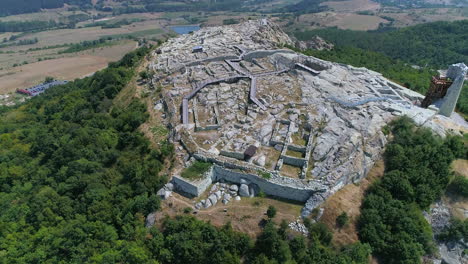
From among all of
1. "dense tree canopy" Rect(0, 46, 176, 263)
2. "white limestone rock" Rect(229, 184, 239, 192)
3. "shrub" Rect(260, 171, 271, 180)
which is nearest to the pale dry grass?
"dense tree canopy" Rect(0, 46, 176, 263)

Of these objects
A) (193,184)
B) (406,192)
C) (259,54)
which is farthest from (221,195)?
(259,54)

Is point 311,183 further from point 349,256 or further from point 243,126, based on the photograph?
point 243,126

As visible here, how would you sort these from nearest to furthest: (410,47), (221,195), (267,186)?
(267,186), (221,195), (410,47)

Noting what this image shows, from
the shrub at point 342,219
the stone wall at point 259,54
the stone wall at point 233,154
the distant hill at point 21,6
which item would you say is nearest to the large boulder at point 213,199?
the stone wall at point 233,154

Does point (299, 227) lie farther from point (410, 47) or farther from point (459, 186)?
point (410, 47)

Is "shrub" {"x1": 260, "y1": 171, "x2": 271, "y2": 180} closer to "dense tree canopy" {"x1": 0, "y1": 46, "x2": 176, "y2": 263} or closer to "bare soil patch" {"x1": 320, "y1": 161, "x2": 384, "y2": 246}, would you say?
"bare soil patch" {"x1": 320, "y1": 161, "x2": 384, "y2": 246}

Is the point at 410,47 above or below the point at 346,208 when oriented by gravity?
above

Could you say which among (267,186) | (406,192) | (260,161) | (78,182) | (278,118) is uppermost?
(278,118)

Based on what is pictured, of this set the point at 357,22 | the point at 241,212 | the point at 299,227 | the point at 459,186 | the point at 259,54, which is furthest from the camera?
the point at 357,22
